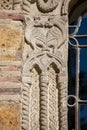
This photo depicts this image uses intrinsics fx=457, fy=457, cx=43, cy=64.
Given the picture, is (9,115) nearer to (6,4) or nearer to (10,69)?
(10,69)

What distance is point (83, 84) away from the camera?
3887mm

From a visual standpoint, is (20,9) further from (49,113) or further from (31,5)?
(49,113)

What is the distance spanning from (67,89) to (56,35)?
47 centimetres

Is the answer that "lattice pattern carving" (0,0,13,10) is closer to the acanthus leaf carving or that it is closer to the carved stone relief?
the carved stone relief

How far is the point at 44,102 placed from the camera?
370 centimetres

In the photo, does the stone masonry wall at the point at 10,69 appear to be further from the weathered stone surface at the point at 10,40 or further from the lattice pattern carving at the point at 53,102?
the lattice pattern carving at the point at 53,102

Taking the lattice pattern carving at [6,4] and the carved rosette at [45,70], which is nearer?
the carved rosette at [45,70]

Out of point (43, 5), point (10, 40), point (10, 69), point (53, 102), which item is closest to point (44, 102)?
point (53, 102)

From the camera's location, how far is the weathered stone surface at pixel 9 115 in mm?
3625

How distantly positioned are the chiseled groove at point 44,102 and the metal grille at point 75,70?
226 mm

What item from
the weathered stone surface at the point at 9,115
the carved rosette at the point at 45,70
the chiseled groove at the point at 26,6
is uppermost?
the chiseled groove at the point at 26,6

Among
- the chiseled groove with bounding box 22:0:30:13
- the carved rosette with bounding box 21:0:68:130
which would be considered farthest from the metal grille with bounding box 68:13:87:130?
the chiseled groove with bounding box 22:0:30:13

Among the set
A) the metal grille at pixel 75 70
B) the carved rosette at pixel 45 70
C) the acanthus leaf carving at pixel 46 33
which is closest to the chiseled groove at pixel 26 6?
the carved rosette at pixel 45 70

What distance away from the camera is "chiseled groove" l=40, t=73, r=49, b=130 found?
366cm
